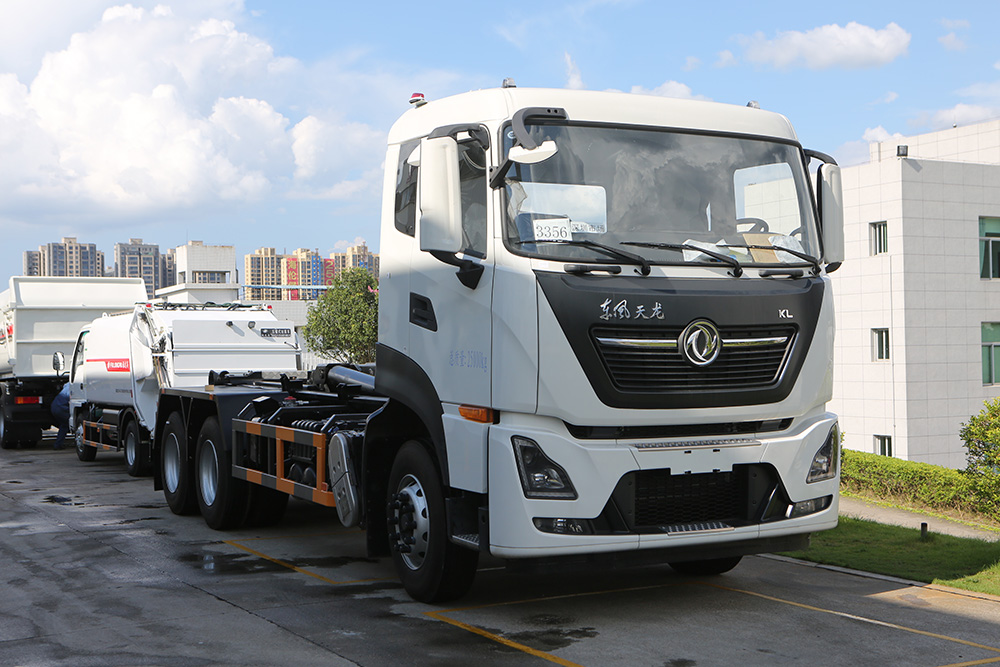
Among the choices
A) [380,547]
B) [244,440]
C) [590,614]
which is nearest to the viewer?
[590,614]

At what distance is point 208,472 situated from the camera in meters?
10.7

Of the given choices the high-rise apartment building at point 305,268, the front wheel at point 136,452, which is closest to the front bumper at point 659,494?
the front wheel at point 136,452

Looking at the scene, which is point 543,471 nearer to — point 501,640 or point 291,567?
point 501,640

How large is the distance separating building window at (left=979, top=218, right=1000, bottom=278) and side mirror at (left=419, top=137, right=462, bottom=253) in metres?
29.3

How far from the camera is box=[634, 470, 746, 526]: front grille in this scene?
20.7 feet

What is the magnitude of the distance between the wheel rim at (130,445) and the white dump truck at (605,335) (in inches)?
374

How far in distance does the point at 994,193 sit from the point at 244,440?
28080 millimetres

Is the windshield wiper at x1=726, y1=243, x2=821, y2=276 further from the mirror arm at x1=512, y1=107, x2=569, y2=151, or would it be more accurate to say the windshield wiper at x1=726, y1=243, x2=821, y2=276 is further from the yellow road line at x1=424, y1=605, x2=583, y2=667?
the yellow road line at x1=424, y1=605, x2=583, y2=667

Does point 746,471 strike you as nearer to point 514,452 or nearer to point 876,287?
point 514,452

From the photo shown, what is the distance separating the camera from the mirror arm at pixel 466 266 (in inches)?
247

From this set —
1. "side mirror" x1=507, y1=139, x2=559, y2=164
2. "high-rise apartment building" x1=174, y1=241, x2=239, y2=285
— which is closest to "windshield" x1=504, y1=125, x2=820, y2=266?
"side mirror" x1=507, y1=139, x2=559, y2=164

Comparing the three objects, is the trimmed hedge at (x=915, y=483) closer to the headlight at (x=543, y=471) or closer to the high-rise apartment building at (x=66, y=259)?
the headlight at (x=543, y=471)

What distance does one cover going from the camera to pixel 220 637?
629cm

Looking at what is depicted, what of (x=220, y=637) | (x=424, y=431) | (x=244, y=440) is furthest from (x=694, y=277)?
(x=244, y=440)
